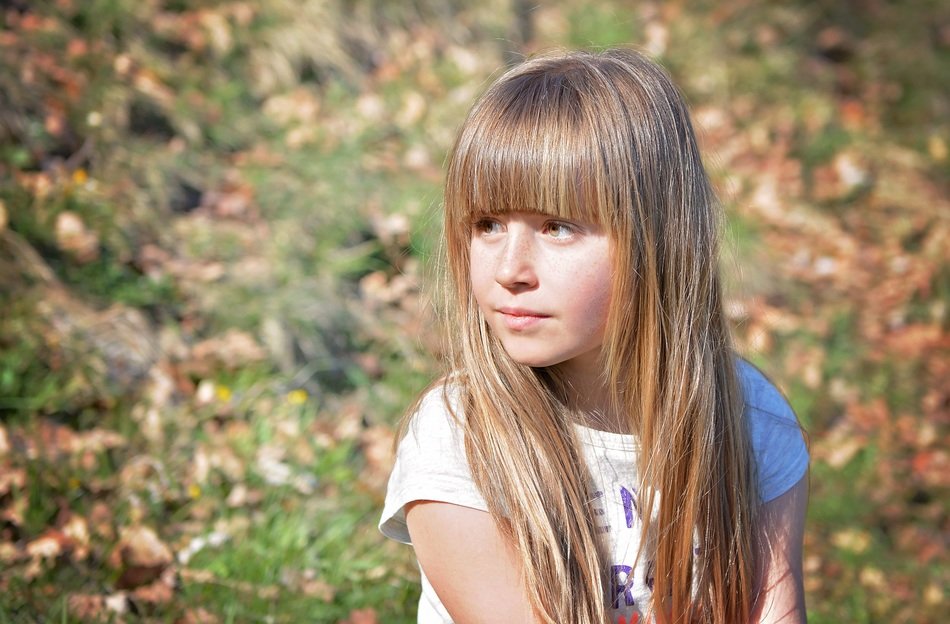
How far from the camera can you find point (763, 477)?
188 centimetres

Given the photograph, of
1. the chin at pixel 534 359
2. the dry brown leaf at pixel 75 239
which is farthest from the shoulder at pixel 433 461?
the dry brown leaf at pixel 75 239

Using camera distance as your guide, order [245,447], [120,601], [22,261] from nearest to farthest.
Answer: [120,601], [245,447], [22,261]

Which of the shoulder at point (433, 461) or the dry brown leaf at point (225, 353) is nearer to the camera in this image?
the shoulder at point (433, 461)

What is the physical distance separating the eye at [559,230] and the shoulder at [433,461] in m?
0.35

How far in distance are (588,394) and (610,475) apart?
0.15 meters

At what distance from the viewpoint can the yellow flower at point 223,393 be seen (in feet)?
9.98

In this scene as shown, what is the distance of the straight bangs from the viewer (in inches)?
62.6

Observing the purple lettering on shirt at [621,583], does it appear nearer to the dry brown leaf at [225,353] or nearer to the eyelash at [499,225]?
the eyelash at [499,225]

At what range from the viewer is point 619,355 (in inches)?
67.7

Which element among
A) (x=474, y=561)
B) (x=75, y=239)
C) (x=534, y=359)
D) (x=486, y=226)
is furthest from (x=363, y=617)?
(x=75, y=239)

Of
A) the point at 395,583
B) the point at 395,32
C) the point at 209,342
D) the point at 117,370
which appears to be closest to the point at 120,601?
the point at 395,583

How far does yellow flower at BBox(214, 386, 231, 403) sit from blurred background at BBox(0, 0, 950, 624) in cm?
2

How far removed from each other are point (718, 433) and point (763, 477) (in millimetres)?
159

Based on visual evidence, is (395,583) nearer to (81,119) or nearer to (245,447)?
(245,447)
